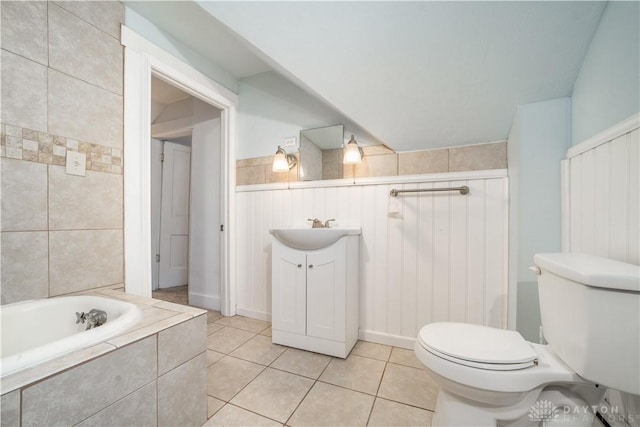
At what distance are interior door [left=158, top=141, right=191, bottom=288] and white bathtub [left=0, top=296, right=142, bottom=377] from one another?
7.21 ft

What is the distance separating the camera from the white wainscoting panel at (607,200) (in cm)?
84

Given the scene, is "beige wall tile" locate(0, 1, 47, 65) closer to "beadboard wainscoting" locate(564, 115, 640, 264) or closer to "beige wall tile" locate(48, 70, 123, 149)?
"beige wall tile" locate(48, 70, 123, 149)

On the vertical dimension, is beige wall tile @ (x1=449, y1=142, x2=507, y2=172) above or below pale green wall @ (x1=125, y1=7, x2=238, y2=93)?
below

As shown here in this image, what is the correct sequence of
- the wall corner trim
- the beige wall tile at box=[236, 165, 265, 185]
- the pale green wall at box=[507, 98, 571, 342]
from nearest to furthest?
the wall corner trim → the pale green wall at box=[507, 98, 571, 342] → the beige wall tile at box=[236, 165, 265, 185]

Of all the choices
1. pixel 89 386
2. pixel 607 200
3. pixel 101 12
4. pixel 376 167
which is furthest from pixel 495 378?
pixel 101 12

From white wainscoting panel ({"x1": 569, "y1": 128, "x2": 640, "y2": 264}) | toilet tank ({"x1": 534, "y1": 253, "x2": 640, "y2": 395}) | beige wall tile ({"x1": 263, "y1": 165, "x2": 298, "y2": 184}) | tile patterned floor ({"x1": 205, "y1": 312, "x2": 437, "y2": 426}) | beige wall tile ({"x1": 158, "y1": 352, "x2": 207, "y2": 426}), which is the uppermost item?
beige wall tile ({"x1": 263, "y1": 165, "x2": 298, "y2": 184})

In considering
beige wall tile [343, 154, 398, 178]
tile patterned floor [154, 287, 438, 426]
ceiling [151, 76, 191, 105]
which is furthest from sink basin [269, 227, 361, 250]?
ceiling [151, 76, 191, 105]

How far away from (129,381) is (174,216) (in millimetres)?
2877

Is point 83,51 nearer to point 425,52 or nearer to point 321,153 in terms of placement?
point 321,153

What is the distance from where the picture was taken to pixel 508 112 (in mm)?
1404

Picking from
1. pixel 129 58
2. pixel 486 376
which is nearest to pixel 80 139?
pixel 129 58

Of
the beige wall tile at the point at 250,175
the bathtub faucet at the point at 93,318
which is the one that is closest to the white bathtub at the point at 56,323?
the bathtub faucet at the point at 93,318

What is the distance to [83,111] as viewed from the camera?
1430 millimetres

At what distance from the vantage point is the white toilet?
2.33 feet
